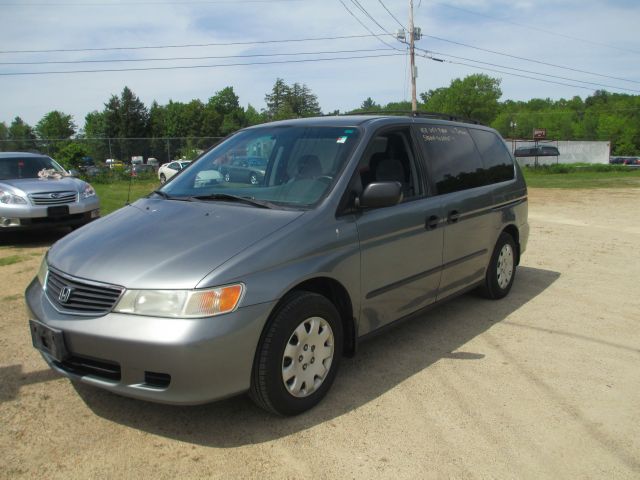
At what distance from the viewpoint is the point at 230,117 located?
99500 millimetres

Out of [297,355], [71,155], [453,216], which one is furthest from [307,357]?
[71,155]

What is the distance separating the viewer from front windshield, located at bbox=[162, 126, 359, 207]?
364 cm

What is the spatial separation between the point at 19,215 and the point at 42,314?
6003 millimetres

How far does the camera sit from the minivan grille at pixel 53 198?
837 cm

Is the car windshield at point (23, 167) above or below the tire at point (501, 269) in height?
above

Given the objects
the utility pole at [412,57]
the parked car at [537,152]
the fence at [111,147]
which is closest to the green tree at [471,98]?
the parked car at [537,152]

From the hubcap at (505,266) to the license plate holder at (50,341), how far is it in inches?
165

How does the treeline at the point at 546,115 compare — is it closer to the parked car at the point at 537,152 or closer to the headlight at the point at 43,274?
the parked car at the point at 537,152

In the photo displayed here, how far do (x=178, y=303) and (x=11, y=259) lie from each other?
5861mm

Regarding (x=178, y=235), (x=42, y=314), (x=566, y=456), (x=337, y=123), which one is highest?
(x=337, y=123)

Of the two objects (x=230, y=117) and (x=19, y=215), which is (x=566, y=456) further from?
(x=230, y=117)

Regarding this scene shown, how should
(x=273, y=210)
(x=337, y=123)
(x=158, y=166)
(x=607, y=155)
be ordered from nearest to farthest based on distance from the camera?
(x=273, y=210) → (x=337, y=123) → (x=158, y=166) → (x=607, y=155)

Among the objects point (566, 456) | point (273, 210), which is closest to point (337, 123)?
point (273, 210)

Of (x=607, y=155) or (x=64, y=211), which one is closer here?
(x=64, y=211)
